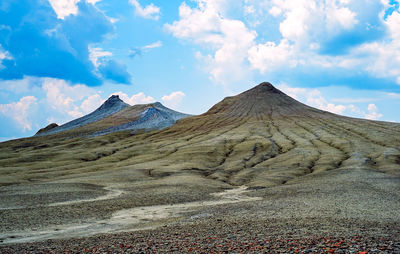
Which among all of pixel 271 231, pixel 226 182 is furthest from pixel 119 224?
pixel 226 182

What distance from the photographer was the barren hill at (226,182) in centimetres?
3522

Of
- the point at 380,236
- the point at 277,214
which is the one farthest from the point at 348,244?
the point at 277,214

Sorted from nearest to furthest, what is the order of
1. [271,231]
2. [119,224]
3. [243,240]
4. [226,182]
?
[243,240], [271,231], [119,224], [226,182]

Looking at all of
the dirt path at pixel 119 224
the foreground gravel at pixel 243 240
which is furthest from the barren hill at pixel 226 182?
the foreground gravel at pixel 243 240

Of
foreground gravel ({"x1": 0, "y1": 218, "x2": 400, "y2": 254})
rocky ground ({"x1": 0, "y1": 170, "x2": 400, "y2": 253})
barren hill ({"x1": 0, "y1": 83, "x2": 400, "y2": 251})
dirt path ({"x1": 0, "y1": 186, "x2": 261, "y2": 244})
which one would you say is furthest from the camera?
barren hill ({"x1": 0, "y1": 83, "x2": 400, "y2": 251})

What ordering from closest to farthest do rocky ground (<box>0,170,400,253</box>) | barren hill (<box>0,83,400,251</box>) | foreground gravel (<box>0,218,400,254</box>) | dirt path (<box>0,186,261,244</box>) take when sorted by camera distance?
1. foreground gravel (<box>0,218,400,254</box>)
2. rocky ground (<box>0,170,400,253</box>)
3. dirt path (<box>0,186,261,244</box>)
4. barren hill (<box>0,83,400,251</box>)

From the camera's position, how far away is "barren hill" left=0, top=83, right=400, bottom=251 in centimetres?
3522

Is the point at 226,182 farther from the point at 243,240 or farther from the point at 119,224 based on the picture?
the point at 243,240

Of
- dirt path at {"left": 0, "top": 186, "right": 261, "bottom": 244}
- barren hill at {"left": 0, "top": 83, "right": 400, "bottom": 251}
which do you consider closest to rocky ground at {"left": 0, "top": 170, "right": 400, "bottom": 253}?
barren hill at {"left": 0, "top": 83, "right": 400, "bottom": 251}

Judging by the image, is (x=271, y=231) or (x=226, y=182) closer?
(x=271, y=231)

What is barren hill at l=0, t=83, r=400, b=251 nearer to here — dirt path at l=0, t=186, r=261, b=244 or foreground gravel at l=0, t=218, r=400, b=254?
dirt path at l=0, t=186, r=261, b=244

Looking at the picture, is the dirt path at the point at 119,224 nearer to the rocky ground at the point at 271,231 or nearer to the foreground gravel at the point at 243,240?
the rocky ground at the point at 271,231

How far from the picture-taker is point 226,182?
7388cm

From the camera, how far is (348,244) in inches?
757
